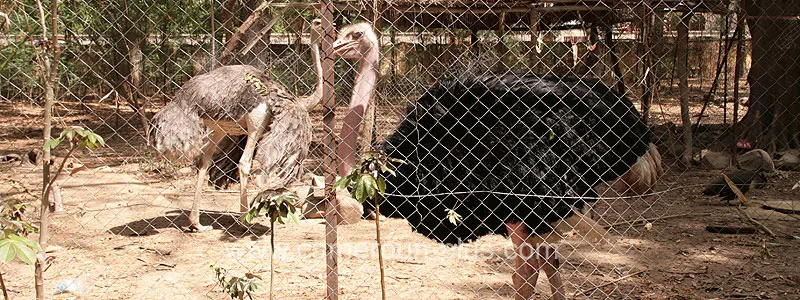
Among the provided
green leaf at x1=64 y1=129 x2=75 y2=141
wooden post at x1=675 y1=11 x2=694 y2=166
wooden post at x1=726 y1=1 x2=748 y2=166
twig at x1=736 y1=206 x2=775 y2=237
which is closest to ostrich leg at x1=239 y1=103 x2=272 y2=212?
green leaf at x1=64 y1=129 x2=75 y2=141

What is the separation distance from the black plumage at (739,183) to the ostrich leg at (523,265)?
8.16 feet

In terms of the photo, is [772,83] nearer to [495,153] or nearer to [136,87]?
[495,153]

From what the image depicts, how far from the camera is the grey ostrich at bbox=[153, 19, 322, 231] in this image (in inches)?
201

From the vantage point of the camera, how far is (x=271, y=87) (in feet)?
17.3

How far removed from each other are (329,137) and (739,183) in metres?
4.04

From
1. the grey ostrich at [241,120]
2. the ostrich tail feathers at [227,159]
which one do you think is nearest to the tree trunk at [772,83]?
the grey ostrich at [241,120]

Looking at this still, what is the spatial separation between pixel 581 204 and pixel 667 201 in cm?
273

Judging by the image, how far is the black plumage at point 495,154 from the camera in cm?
341

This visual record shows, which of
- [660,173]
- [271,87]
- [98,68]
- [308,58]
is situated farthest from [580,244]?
[98,68]

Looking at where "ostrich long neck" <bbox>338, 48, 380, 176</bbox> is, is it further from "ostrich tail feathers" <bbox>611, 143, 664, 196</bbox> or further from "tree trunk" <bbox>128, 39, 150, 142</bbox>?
"tree trunk" <bbox>128, 39, 150, 142</bbox>

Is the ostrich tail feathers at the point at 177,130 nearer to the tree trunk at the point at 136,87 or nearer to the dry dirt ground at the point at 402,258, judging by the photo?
the tree trunk at the point at 136,87

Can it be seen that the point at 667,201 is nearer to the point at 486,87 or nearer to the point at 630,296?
the point at 630,296

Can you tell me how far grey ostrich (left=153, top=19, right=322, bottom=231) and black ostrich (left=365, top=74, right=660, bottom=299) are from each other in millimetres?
1718

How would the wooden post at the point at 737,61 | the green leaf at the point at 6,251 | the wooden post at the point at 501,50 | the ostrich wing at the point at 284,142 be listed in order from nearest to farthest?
the green leaf at the point at 6,251, the wooden post at the point at 501,50, the ostrich wing at the point at 284,142, the wooden post at the point at 737,61
